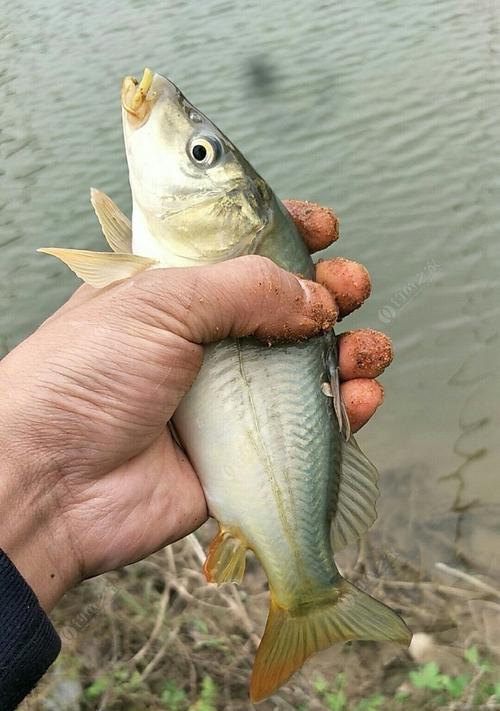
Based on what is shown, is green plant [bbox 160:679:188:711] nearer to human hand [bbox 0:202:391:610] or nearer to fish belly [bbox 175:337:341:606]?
human hand [bbox 0:202:391:610]

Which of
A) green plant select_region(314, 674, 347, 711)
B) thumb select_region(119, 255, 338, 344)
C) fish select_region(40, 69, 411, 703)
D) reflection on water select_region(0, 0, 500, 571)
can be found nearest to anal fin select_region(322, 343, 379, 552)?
fish select_region(40, 69, 411, 703)

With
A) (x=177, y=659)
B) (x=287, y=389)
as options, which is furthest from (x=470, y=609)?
(x=287, y=389)

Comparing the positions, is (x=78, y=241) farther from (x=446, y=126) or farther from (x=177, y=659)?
(x=177, y=659)

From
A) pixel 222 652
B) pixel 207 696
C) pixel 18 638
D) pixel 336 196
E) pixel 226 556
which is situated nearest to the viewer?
pixel 18 638

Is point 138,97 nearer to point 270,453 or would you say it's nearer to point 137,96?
point 137,96

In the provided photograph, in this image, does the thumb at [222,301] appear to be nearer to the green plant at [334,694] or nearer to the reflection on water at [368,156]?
the green plant at [334,694]

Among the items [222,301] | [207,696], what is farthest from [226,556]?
[207,696]

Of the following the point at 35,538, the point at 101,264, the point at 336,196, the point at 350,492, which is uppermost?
the point at 101,264
